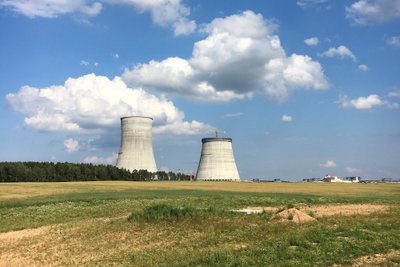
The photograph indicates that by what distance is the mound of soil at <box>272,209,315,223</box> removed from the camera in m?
16.7

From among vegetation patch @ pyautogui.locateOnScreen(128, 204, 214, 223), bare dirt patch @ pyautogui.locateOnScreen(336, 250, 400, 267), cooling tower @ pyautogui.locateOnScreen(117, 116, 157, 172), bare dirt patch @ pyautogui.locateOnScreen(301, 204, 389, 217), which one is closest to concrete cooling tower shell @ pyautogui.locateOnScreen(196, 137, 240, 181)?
cooling tower @ pyautogui.locateOnScreen(117, 116, 157, 172)

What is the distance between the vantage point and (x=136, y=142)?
197 ft

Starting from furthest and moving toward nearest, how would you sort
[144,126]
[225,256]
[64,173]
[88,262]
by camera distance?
1. [64,173]
2. [144,126]
3. [88,262]
4. [225,256]

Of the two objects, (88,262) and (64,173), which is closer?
(88,262)

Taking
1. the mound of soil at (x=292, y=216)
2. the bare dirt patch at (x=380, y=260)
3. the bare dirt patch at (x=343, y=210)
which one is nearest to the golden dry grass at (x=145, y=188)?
the bare dirt patch at (x=343, y=210)

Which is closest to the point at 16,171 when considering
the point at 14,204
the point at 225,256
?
the point at 14,204

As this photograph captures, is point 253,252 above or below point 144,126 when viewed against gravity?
below

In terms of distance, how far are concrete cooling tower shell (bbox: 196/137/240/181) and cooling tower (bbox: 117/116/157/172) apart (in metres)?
9.31

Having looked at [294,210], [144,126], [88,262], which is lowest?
[88,262]

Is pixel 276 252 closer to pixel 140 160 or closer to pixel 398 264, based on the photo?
pixel 398 264

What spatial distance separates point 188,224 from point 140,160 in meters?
44.8

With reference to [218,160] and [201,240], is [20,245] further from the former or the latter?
[218,160]

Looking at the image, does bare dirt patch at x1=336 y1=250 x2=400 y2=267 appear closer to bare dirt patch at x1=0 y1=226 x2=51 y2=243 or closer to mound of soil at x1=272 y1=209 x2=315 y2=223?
mound of soil at x1=272 y1=209 x2=315 y2=223

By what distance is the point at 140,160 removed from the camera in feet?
201
